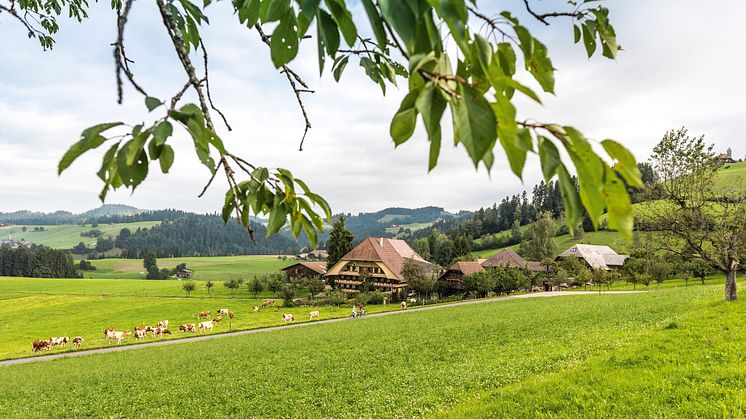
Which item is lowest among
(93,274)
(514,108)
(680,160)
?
(93,274)

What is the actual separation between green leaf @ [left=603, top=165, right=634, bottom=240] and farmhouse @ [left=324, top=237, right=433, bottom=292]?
2589 inches

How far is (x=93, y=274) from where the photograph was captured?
12519 cm

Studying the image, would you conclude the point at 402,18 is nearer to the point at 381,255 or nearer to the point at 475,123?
the point at 475,123

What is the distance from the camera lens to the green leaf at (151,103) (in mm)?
1188

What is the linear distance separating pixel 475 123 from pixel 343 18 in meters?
0.57

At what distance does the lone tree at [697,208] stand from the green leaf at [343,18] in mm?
22503

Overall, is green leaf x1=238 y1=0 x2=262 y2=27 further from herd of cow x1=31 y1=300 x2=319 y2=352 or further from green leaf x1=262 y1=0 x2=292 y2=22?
herd of cow x1=31 y1=300 x2=319 y2=352

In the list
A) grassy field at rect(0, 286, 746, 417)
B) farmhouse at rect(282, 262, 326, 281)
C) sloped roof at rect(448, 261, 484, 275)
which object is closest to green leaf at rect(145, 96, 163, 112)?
grassy field at rect(0, 286, 746, 417)

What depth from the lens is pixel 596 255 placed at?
85.5 metres

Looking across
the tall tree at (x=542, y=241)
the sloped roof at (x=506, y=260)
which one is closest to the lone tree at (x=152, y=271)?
the sloped roof at (x=506, y=260)

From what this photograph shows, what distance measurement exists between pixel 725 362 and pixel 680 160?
15453 mm

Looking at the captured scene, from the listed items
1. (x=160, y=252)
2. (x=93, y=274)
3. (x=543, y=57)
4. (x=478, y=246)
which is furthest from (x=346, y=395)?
(x=160, y=252)

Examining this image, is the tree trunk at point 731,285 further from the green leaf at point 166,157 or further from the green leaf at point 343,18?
the green leaf at point 166,157

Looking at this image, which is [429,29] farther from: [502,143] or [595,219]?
[595,219]
